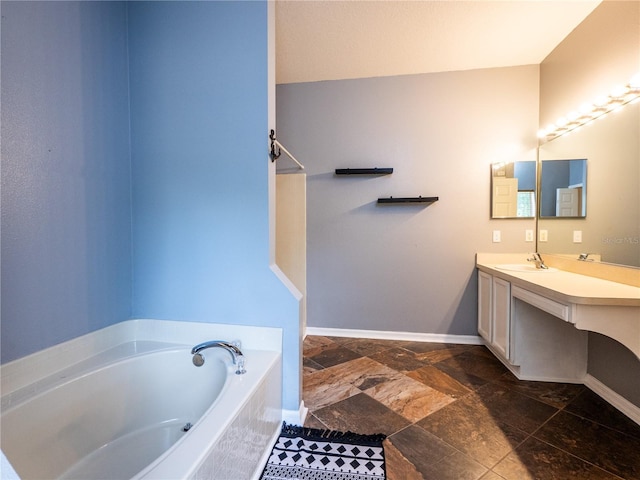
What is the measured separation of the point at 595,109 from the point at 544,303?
4.88ft

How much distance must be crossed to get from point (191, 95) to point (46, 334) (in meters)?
1.45

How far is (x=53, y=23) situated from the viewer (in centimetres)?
126

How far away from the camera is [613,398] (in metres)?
1.79

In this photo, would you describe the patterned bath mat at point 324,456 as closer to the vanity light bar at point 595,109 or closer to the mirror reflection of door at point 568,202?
the mirror reflection of door at point 568,202

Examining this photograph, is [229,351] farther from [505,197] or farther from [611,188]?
[505,197]

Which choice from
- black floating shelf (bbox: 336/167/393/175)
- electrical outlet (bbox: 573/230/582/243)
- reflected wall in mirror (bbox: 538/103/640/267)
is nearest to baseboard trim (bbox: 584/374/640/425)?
reflected wall in mirror (bbox: 538/103/640/267)

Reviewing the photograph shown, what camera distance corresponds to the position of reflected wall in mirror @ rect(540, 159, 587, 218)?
2085 millimetres

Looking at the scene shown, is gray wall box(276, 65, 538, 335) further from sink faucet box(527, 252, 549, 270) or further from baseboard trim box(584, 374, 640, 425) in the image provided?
baseboard trim box(584, 374, 640, 425)

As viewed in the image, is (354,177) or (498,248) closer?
(498,248)

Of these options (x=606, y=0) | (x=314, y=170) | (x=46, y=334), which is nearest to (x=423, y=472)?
(x=46, y=334)

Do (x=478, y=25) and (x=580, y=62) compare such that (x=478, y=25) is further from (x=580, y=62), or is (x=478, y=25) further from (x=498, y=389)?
(x=498, y=389)

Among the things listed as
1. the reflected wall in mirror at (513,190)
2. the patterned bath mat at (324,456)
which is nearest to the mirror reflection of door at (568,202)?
the reflected wall in mirror at (513,190)

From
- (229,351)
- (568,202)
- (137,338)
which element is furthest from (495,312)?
(137,338)

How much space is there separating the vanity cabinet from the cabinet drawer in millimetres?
107
